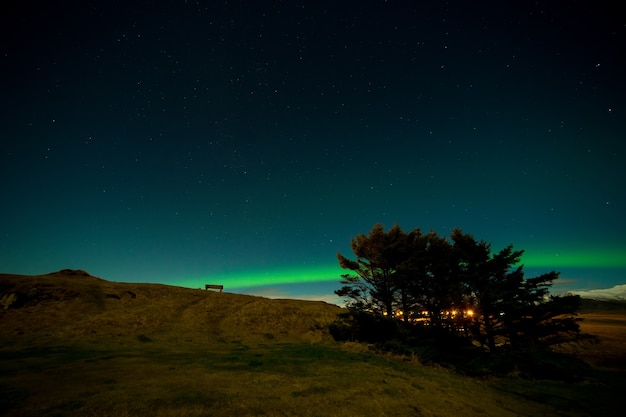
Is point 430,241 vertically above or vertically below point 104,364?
above

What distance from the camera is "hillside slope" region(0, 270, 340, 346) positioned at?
2355cm

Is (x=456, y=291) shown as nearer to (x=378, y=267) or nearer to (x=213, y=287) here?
(x=378, y=267)

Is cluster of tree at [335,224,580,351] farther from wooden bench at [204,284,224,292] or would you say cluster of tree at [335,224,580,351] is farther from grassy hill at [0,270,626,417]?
wooden bench at [204,284,224,292]

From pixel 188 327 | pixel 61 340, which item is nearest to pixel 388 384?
pixel 188 327

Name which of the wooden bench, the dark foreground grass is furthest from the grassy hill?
the wooden bench

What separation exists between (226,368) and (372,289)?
16111 mm

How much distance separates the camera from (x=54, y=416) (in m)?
7.67

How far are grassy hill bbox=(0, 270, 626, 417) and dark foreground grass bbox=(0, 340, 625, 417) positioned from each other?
55mm

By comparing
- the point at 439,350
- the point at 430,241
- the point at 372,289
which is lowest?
the point at 439,350

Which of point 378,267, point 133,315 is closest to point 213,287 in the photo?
point 133,315

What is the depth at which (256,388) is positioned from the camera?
11.1 m

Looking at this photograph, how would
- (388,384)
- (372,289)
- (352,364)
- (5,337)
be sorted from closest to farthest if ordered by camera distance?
(388,384) → (352,364) → (5,337) → (372,289)

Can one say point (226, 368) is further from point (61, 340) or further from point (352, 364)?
point (61, 340)

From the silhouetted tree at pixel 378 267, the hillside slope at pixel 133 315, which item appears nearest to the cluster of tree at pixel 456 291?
the silhouetted tree at pixel 378 267
